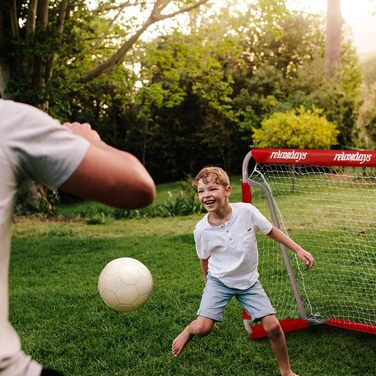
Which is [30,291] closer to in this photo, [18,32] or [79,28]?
[18,32]

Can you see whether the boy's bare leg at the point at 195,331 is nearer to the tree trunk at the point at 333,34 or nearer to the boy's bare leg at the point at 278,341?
the boy's bare leg at the point at 278,341

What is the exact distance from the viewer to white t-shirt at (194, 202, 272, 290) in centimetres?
377

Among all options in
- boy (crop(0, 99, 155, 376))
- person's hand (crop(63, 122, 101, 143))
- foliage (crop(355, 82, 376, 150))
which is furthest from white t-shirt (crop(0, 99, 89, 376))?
foliage (crop(355, 82, 376, 150))

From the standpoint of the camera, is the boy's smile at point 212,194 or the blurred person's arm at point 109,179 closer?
the blurred person's arm at point 109,179

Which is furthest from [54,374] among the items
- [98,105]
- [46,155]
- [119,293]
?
[98,105]

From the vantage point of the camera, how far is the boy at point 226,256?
374 cm

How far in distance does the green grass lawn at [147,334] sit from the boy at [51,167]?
9.58ft

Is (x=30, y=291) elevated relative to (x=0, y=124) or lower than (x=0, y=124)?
lower

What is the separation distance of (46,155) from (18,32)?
11.6 m

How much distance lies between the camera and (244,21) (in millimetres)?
13547

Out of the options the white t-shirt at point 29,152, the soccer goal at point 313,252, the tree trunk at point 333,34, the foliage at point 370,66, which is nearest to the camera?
the white t-shirt at point 29,152

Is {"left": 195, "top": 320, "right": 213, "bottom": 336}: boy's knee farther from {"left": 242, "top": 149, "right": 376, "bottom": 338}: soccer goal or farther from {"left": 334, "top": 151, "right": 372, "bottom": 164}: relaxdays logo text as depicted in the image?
{"left": 334, "top": 151, "right": 372, "bottom": 164}: relaxdays logo text

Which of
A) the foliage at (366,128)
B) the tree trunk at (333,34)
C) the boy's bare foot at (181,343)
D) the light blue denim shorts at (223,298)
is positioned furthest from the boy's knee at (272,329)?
the tree trunk at (333,34)

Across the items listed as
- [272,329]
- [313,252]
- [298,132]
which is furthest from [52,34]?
[272,329]
